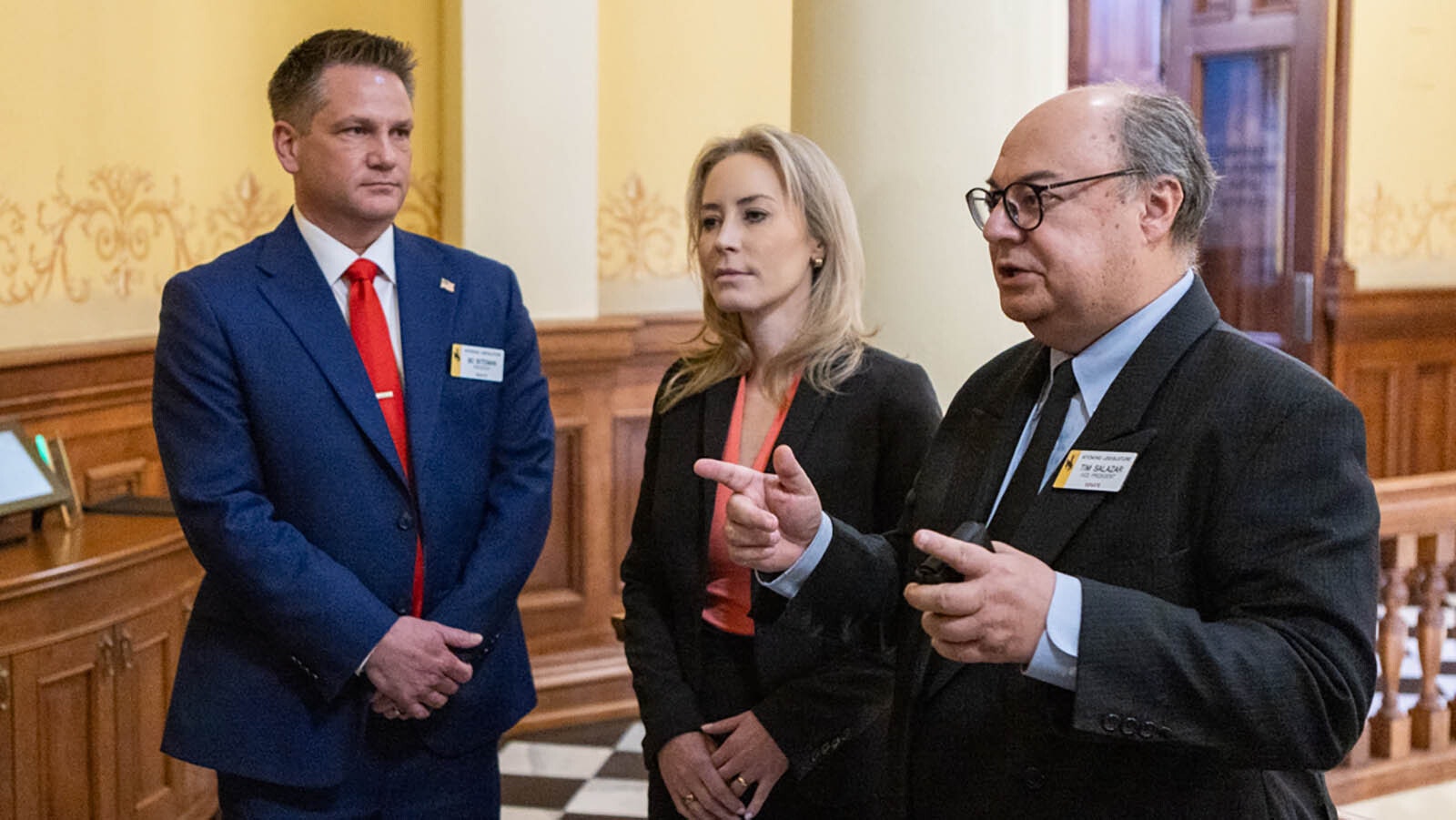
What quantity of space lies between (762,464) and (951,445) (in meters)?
0.48

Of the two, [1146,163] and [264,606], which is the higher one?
[1146,163]

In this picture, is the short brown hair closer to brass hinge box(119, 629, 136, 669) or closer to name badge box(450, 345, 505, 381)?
name badge box(450, 345, 505, 381)

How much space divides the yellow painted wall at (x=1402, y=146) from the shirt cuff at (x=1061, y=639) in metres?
6.59

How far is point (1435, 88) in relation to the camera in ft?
25.0

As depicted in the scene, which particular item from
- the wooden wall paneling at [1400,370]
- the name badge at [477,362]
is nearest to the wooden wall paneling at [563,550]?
the name badge at [477,362]

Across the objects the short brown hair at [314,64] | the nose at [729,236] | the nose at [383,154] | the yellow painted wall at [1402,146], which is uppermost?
the yellow painted wall at [1402,146]

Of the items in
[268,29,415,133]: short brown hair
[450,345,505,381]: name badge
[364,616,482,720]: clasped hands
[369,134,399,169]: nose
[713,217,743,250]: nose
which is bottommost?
[364,616,482,720]: clasped hands

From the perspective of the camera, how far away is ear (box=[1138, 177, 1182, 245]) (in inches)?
65.1

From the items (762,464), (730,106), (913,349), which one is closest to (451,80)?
(730,106)

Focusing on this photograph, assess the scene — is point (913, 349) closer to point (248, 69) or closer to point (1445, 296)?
point (248, 69)

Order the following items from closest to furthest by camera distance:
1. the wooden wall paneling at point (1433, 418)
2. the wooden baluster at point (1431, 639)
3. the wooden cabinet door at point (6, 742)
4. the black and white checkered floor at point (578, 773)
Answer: the wooden cabinet door at point (6, 742)
the wooden baluster at point (1431, 639)
the black and white checkered floor at point (578, 773)
the wooden wall paneling at point (1433, 418)

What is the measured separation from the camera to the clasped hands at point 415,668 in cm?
221

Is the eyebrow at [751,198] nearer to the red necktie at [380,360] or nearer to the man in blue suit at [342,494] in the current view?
the man in blue suit at [342,494]

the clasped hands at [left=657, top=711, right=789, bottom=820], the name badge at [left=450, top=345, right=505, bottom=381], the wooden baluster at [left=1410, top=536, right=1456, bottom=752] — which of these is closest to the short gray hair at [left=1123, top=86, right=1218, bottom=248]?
the clasped hands at [left=657, top=711, right=789, bottom=820]
